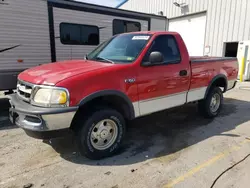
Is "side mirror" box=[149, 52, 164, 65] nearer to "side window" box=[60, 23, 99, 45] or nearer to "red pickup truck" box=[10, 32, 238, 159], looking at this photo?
"red pickup truck" box=[10, 32, 238, 159]

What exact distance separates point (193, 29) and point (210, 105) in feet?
34.5

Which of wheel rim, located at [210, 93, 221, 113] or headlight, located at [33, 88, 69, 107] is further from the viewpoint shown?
wheel rim, located at [210, 93, 221, 113]

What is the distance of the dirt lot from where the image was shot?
2619mm

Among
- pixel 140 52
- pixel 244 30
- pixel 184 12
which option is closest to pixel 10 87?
pixel 140 52

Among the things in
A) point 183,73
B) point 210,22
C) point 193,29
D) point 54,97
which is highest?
point 210,22

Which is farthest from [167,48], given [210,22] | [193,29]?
[193,29]

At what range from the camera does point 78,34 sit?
6832 millimetres

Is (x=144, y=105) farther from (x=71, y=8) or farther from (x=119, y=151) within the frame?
(x=71, y=8)

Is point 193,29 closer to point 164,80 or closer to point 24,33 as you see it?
point 24,33

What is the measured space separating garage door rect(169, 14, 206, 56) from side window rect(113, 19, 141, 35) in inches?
277

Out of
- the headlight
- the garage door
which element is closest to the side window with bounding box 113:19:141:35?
the headlight

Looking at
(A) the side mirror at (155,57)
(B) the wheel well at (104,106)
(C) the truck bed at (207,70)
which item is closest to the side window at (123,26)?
(C) the truck bed at (207,70)

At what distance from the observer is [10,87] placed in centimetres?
543

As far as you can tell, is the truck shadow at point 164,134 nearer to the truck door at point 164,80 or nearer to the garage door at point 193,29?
the truck door at point 164,80
